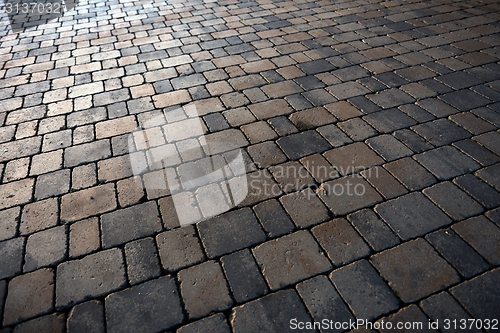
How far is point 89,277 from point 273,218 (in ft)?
4.57

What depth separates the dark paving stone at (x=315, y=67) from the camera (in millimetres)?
4796

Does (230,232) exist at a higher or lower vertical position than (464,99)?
lower

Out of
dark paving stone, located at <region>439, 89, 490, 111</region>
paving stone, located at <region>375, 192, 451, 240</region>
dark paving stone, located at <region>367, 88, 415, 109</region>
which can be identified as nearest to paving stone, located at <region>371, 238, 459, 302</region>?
paving stone, located at <region>375, 192, 451, 240</region>

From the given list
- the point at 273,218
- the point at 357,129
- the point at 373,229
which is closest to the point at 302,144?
the point at 357,129

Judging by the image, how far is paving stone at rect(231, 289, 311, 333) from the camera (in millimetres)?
2156

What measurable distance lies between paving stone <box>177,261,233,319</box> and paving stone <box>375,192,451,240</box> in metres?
1.36

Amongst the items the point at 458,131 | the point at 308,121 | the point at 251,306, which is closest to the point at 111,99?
the point at 308,121

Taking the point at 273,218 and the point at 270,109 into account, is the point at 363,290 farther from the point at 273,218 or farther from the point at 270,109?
the point at 270,109

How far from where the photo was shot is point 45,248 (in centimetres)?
268

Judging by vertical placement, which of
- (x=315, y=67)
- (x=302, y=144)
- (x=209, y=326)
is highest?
(x=315, y=67)

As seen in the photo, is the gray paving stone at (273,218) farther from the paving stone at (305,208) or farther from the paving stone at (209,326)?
the paving stone at (209,326)

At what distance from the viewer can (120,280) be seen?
2441 mm

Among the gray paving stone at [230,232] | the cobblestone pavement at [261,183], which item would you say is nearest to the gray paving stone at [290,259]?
the cobblestone pavement at [261,183]

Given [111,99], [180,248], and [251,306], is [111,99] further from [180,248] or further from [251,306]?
[251,306]
